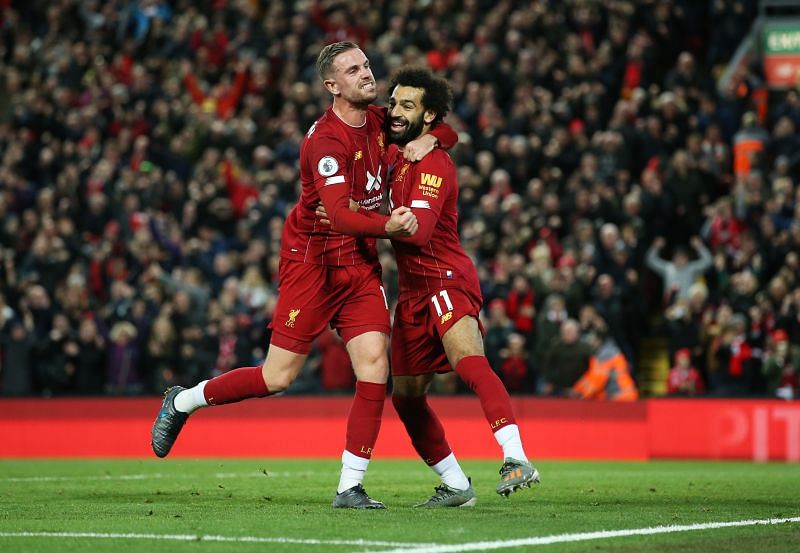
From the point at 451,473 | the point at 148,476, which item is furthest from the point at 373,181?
the point at 148,476

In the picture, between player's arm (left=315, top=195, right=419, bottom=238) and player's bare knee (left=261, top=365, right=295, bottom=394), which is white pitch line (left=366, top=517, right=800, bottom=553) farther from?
player's bare knee (left=261, top=365, right=295, bottom=394)

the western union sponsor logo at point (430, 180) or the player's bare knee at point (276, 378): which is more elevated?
the western union sponsor logo at point (430, 180)

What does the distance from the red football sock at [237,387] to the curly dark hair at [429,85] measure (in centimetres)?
198

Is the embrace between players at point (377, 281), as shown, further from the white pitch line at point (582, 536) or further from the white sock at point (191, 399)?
the white pitch line at point (582, 536)

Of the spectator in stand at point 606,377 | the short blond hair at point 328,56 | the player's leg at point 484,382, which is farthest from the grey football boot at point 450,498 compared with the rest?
the spectator in stand at point 606,377

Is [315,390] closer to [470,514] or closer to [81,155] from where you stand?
[81,155]

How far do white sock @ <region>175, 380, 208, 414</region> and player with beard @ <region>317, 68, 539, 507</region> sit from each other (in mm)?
1251

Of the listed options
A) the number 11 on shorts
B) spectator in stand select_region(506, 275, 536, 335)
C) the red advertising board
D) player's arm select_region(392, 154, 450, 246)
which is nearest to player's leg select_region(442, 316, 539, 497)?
the number 11 on shorts

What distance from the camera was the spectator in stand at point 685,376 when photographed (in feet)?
55.2

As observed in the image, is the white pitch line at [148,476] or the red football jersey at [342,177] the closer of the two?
the red football jersey at [342,177]

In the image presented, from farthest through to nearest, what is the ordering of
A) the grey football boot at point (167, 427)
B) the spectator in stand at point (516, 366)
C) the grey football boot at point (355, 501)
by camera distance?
1. the spectator in stand at point (516, 366)
2. the grey football boot at point (167, 427)
3. the grey football boot at point (355, 501)

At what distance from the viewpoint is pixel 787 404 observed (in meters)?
15.9

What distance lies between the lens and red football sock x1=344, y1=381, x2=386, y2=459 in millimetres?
8531

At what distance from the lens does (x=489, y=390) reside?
840 centimetres
